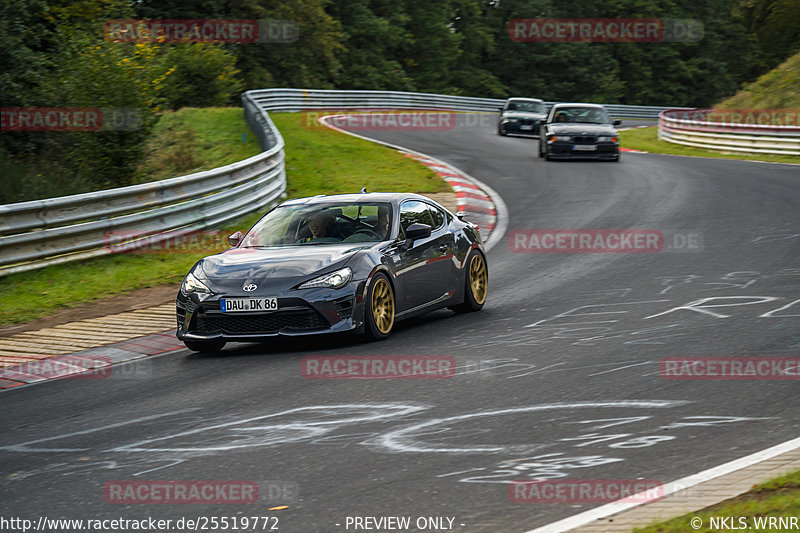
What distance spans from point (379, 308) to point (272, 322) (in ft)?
3.40

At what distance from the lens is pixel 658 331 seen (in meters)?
9.55

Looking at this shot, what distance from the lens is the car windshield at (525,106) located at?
129ft

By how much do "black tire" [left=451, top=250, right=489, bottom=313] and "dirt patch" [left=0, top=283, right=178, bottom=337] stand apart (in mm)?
3634

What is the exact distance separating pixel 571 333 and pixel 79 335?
498cm

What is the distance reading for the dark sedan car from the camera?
9391 millimetres

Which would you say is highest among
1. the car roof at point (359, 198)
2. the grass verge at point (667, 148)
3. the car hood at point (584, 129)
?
the car roof at point (359, 198)

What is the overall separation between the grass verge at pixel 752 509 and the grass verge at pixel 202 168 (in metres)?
8.93
